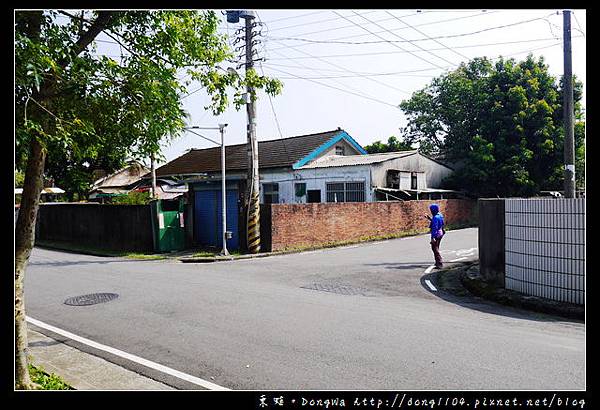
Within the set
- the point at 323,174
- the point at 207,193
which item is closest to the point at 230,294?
the point at 207,193

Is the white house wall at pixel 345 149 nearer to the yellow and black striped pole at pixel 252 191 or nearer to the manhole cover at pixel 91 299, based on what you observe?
the yellow and black striped pole at pixel 252 191

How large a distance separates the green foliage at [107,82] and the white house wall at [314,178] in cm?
1871

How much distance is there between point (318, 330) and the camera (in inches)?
268

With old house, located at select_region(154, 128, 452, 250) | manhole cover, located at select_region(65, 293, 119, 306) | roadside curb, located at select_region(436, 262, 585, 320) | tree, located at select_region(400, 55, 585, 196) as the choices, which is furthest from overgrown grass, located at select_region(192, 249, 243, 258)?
tree, located at select_region(400, 55, 585, 196)

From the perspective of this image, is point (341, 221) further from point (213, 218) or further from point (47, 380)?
point (47, 380)

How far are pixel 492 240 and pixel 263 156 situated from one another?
2153 centimetres

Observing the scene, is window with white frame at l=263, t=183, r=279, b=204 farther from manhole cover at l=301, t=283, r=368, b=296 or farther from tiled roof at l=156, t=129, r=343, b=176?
manhole cover at l=301, t=283, r=368, b=296

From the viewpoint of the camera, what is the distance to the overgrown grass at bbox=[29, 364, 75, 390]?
4.78 meters

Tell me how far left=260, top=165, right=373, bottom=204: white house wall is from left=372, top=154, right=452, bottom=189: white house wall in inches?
26.4

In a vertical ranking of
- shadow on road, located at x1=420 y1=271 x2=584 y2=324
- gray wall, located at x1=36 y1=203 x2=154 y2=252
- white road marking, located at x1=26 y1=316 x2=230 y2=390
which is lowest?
white road marking, located at x1=26 y1=316 x2=230 y2=390

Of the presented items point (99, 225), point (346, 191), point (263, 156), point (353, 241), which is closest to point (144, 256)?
point (99, 225)

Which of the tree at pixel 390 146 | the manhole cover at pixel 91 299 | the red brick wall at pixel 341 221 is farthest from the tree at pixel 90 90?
the tree at pixel 390 146
